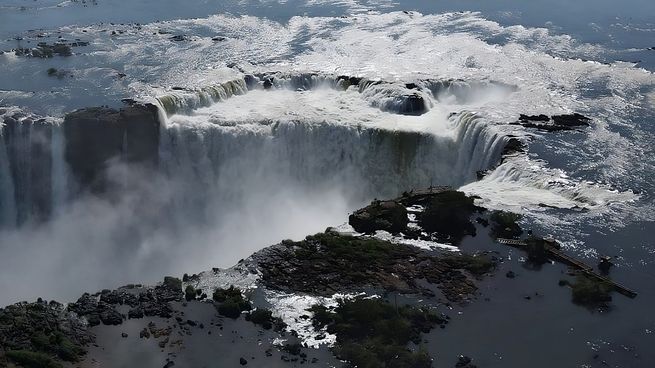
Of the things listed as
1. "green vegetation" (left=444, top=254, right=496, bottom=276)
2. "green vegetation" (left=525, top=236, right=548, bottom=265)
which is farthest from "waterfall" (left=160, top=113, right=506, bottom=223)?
"green vegetation" (left=444, top=254, right=496, bottom=276)

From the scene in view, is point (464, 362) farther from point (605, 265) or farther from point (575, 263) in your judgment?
point (605, 265)

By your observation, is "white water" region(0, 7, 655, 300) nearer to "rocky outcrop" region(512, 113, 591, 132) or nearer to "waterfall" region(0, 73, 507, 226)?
"waterfall" region(0, 73, 507, 226)

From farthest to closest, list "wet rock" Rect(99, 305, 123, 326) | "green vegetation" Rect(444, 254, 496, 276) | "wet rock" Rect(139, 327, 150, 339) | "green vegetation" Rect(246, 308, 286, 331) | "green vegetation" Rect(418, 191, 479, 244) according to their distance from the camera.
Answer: "green vegetation" Rect(418, 191, 479, 244), "green vegetation" Rect(444, 254, 496, 276), "wet rock" Rect(99, 305, 123, 326), "green vegetation" Rect(246, 308, 286, 331), "wet rock" Rect(139, 327, 150, 339)

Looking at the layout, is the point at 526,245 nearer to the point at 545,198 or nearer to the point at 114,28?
the point at 545,198

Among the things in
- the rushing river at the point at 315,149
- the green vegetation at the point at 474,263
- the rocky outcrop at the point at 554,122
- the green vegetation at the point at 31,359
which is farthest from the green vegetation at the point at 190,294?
the rocky outcrop at the point at 554,122

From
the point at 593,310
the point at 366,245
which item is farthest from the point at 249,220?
the point at 593,310

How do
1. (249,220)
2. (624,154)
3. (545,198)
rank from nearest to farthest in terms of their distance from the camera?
(545,198)
(624,154)
(249,220)
